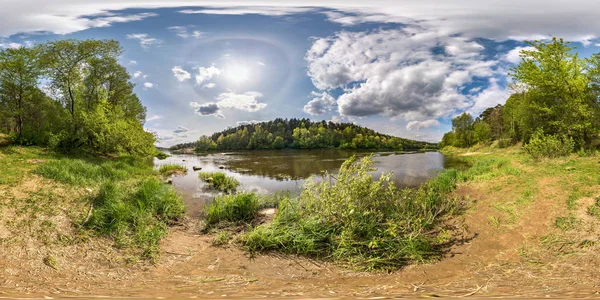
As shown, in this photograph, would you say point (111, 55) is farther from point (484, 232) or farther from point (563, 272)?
point (563, 272)

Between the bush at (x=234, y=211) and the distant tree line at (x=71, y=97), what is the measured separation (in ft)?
48.0

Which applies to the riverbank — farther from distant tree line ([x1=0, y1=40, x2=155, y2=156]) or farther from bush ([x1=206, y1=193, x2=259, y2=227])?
distant tree line ([x1=0, y1=40, x2=155, y2=156])

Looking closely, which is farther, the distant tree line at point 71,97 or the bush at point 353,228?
the distant tree line at point 71,97

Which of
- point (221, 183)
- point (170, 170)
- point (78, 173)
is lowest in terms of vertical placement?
point (221, 183)

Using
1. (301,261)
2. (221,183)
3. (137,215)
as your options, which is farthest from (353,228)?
(221,183)

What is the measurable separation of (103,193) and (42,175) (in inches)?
164

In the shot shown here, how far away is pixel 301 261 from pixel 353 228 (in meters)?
1.52

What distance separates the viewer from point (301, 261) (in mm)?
6633

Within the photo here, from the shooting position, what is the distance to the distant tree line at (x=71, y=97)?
20156 millimetres

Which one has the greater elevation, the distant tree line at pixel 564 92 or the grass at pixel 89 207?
the distant tree line at pixel 564 92

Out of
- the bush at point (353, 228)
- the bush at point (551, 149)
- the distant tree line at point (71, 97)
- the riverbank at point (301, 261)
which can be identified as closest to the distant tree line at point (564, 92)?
the bush at point (551, 149)

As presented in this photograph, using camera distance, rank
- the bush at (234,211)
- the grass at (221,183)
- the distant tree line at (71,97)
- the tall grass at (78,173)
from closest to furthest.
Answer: the bush at (234,211) → the tall grass at (78,173) → the grass at (221,183) → the distant tree line at (71,97)

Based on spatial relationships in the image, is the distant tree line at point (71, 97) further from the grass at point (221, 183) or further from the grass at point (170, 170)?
the grass at point (221, 183)

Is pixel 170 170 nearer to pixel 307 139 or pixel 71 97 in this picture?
pixel 71 97
